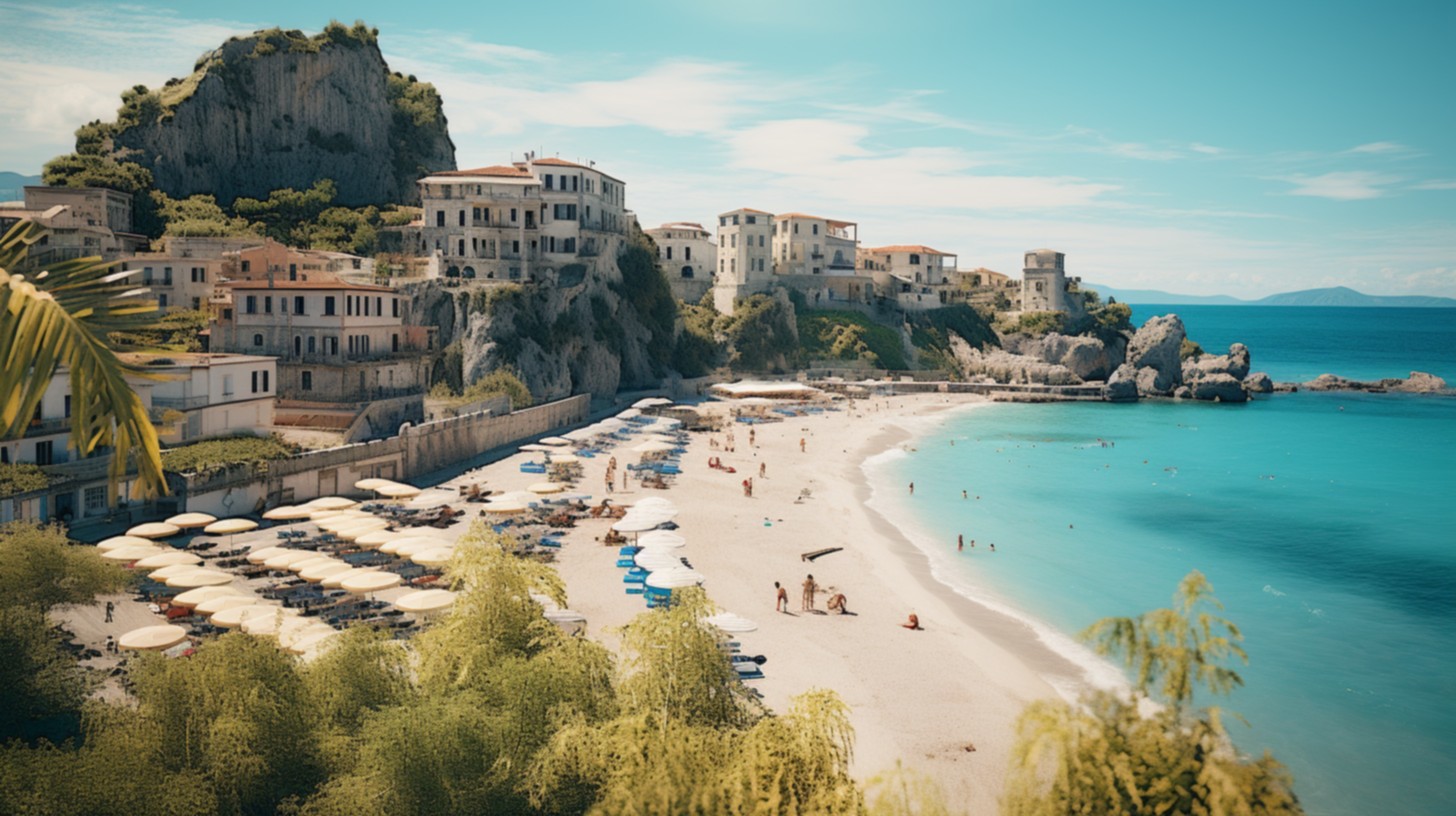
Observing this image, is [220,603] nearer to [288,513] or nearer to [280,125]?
[288,513]

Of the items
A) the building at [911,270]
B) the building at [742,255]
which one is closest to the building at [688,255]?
the building at [742,255]

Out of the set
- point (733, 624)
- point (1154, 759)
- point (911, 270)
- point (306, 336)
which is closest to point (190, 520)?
point (306, 336)

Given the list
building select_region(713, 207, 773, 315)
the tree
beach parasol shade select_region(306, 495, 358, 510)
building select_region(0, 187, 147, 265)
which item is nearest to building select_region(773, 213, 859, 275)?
building select_region(713, 207, 773, 315)

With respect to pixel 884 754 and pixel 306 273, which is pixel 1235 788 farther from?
pixel 306 273

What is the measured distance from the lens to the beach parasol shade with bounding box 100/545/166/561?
29.6 m

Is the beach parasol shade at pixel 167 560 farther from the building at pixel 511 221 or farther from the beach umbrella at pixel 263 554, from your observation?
the building at pixel 511 221

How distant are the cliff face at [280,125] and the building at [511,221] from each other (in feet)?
68.1

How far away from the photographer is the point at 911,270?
12306 cm

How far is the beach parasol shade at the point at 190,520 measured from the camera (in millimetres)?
34250

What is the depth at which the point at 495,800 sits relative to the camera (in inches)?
546

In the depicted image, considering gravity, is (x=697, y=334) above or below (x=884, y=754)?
above

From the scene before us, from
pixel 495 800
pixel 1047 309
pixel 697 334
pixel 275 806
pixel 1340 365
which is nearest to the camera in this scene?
pixel 495 800

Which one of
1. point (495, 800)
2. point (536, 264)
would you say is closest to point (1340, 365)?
point (536, 264)

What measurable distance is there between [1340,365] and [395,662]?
179 metres
